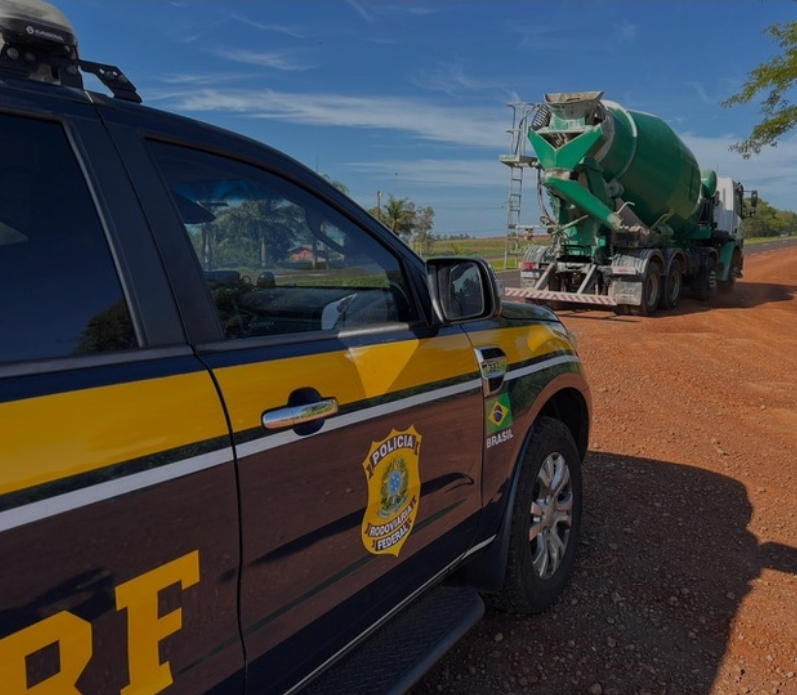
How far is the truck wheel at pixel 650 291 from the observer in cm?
1299

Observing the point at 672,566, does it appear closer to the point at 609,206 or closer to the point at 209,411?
the point at 209,411

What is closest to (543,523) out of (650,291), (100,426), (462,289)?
(462,289)

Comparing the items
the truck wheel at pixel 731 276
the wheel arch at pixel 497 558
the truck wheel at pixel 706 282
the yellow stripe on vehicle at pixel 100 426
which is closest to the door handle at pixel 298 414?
the yellow stripe on vehicle at pixel 100 426

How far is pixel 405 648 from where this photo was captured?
2.22m

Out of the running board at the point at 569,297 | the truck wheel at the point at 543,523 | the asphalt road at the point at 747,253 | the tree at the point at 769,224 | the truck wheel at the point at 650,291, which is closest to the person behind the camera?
the truck wheel at the point at 543,523

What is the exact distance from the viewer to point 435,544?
2357 millimetres

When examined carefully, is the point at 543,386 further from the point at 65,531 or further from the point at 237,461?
the point at 65,531

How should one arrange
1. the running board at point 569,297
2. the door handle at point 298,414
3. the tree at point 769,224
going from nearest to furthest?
the door handle at point 298,414 → the running board at point 569,297 → the tree at point 769,224

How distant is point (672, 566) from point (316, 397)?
8.52 feet

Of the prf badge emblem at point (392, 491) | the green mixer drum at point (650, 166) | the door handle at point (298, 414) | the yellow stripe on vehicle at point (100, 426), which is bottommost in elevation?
the prf badge emblem at point (392, 491)

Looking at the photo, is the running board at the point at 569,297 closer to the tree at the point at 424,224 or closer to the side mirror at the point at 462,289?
the side mirror at the point at 462,289

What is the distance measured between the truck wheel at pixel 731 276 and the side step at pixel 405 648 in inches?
678

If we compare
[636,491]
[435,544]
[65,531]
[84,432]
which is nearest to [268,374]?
[84,432]

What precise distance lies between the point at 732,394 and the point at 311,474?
251 inches
